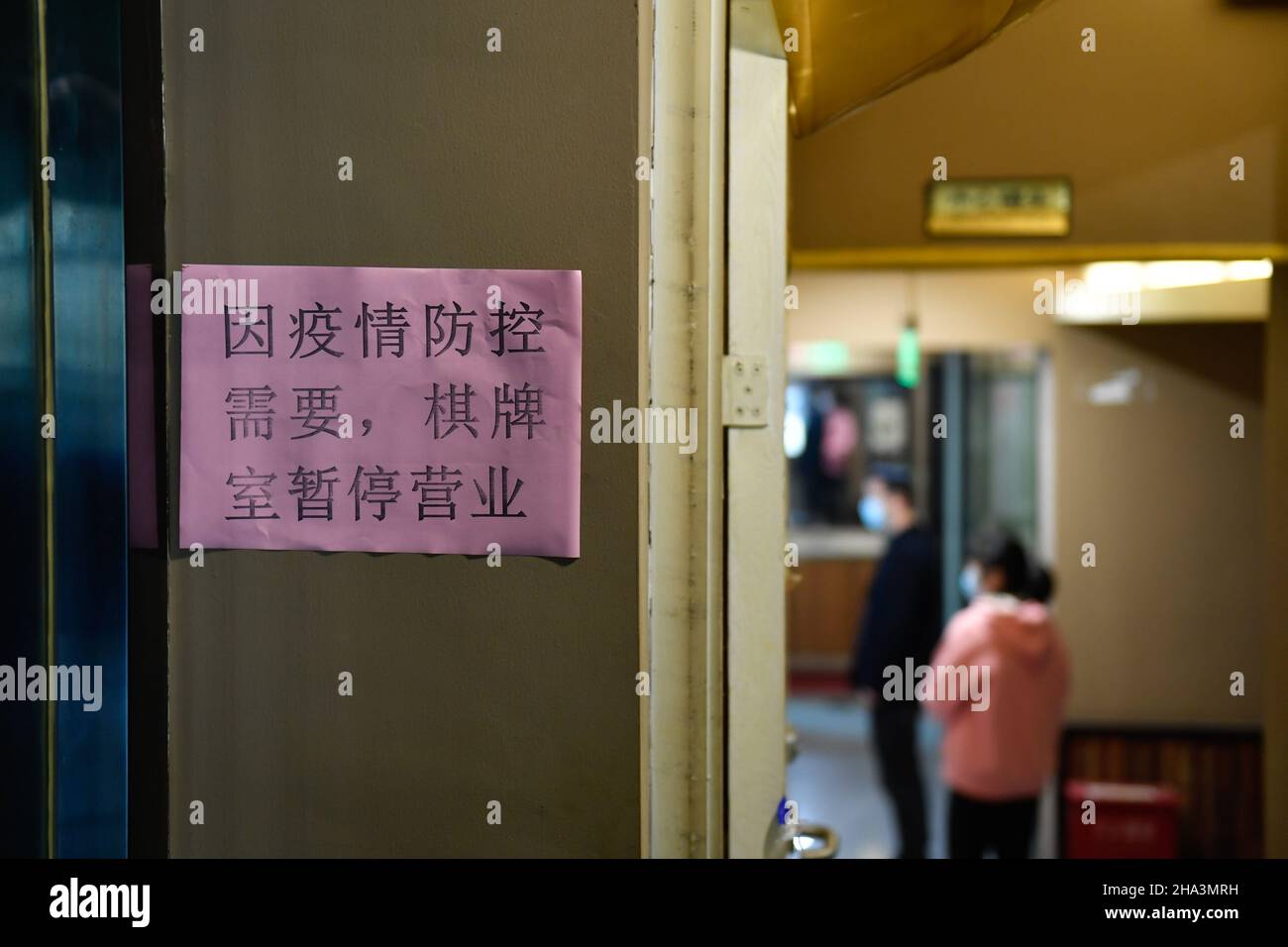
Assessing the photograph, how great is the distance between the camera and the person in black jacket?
13.3 feet

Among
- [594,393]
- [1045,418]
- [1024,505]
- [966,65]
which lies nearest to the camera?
[594,393]

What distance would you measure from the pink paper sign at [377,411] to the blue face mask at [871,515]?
5.77m

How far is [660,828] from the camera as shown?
4.79 ft

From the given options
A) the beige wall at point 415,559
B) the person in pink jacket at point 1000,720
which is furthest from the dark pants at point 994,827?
the beige wall at point 415,559

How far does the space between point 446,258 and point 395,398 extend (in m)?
0.22

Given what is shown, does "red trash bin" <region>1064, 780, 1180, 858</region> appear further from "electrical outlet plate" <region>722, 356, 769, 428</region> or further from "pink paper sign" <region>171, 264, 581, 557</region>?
"pink paper sign" <region>171, 264, 581, 557</region>

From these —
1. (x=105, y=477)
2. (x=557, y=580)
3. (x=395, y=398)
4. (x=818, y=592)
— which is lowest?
(x=818, y=592)

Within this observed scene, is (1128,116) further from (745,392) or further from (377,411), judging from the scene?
(377,411)

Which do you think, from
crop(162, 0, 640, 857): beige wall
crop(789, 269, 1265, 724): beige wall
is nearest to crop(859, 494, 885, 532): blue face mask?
crop(789, 269, 1265, 724): beige wall

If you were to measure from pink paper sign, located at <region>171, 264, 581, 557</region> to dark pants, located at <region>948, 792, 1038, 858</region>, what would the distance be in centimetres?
276

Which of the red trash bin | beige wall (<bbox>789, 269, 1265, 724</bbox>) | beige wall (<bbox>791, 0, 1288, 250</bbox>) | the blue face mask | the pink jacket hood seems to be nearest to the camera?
beige wall (<bbox>791, 0, 1288, 250</bbox>)

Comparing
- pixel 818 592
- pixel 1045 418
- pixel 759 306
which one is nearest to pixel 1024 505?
pixel 1045 418

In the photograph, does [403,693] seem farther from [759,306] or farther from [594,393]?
[759,306]

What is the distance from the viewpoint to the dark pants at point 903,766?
403cm
